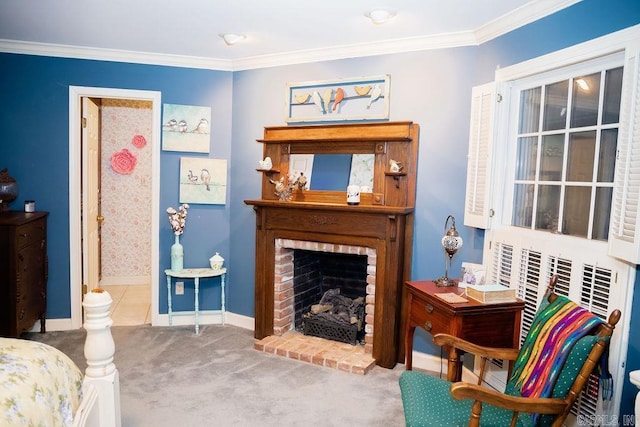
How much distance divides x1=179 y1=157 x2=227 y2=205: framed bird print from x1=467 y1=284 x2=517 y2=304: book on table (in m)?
2.42

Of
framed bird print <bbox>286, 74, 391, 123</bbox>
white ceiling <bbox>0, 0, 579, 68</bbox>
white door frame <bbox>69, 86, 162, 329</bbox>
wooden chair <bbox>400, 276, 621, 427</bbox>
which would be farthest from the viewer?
white door frame <bbox>69, 86, 162, 329</bbox>

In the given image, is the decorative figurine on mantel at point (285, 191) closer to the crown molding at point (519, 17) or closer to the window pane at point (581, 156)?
the crown molding at point (519, 17)

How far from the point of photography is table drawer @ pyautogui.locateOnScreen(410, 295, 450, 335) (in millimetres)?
2534

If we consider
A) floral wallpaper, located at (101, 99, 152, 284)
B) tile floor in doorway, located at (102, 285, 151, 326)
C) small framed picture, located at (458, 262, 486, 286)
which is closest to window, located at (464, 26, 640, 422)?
small framed picture, located at (458, 262, 486, 286)

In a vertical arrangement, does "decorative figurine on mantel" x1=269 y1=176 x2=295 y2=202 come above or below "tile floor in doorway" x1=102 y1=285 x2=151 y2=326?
above

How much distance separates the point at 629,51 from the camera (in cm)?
196

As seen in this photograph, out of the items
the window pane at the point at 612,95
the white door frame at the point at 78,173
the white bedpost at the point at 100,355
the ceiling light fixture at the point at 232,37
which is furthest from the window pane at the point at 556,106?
the white door frame at the point at 78,173

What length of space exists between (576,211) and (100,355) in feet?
8.07

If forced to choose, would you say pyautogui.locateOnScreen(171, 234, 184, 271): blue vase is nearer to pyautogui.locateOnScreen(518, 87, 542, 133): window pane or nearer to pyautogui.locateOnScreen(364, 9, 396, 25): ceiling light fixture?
pyautogui.locateOnScreen(364, 9, 396, 25): ceiling light fixture

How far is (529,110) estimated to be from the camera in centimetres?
276

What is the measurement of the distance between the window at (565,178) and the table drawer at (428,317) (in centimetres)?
54

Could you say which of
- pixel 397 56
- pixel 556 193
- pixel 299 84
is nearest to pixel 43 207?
pixel 299 84

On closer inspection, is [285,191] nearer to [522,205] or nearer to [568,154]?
[522,205]

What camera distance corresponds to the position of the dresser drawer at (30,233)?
3.33 metres
